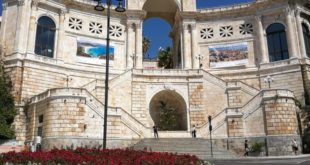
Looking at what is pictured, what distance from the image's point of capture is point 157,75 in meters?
35.5

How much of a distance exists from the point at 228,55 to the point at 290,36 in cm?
717

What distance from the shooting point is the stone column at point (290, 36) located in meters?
37.2

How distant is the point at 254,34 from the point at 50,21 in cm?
2375

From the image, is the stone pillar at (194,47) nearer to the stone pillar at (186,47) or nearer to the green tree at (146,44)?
the stone pillar at (186,47)

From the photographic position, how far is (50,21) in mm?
37969

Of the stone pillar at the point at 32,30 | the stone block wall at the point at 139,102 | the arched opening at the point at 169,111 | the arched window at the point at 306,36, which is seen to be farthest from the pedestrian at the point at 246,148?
the stone pillar at the point at 32,30

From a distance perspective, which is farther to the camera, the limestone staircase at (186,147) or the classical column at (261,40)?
the classical column at (261,40)

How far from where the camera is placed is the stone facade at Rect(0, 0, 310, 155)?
91.6 feet

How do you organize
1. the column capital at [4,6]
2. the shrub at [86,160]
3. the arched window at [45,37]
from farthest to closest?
the column capital at [4,6]
the arched window at [45,37]
the shrub at [86,160]

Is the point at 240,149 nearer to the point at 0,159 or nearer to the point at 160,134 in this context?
the point at 160,134

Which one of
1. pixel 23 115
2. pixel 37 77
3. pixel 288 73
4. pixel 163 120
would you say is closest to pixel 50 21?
pixel 37 77

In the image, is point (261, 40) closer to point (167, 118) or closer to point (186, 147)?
point (167, 118)

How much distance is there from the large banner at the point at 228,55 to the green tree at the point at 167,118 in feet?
28.0

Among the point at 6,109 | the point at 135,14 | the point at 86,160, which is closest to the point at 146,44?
the point at 135,14
